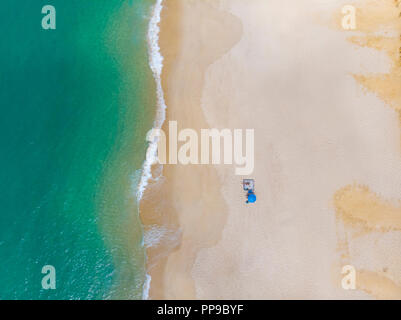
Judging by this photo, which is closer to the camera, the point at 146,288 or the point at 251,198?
the point at 146,288

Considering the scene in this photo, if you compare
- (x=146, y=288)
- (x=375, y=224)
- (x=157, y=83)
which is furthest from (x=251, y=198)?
(x=157, y=83)

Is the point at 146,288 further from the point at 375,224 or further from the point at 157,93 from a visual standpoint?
the point at 375,224

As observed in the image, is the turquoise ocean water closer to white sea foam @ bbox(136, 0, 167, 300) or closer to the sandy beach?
white sea foam @ bbox(136, 0, 167, 300)

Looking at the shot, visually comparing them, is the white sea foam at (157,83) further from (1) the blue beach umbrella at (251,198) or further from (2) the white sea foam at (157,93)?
(1) the blue beach umbrella at (251,198)

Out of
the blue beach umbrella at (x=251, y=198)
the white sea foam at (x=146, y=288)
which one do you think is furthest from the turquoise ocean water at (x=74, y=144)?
the blue beach umbrella at (x=251, y=198)

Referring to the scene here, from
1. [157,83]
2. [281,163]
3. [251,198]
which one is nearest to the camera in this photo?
[251,198]
